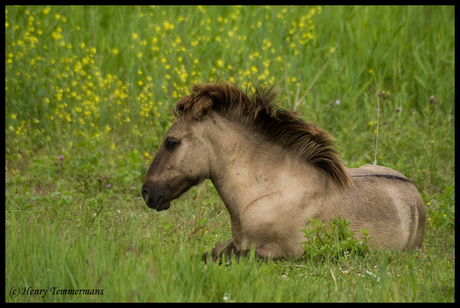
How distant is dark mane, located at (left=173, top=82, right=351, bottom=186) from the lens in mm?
4488

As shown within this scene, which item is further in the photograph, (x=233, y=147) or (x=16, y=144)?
(x=16, y=144)

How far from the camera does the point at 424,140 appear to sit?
7.36m

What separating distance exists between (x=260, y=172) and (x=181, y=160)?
653 mm

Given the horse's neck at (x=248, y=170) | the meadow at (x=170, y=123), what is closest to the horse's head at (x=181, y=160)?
the horse's neck at (x=248, y=170)

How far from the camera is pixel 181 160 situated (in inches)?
174

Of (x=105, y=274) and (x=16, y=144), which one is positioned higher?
(x=105, y=274)

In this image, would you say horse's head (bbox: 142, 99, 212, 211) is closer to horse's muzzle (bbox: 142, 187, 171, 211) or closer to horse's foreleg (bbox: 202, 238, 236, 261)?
horse's muzzle (bbox: 142, 187, 171, 211)

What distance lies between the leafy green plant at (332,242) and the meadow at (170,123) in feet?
0.26

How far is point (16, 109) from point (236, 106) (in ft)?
15.8

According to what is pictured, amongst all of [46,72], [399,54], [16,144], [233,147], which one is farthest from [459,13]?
[16,144]

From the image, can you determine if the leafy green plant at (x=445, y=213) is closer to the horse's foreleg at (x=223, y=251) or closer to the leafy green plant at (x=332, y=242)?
the leafy green plant at (x=332, y=242)

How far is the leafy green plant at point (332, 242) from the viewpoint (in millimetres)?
4227

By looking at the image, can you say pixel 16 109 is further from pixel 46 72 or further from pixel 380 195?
pixel 380 195

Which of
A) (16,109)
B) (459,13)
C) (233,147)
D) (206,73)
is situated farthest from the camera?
(206,73)
